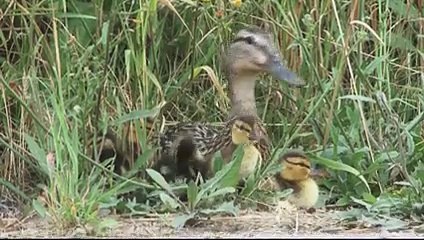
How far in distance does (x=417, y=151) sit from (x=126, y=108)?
1.08 meters

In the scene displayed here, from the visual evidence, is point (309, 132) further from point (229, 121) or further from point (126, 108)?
point (126, 108)

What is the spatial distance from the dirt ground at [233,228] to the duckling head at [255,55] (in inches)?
42.3

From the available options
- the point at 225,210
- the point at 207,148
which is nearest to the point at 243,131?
the point at 207,148

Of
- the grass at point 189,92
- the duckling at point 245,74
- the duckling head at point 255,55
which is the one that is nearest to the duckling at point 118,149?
the grass at point 189,92

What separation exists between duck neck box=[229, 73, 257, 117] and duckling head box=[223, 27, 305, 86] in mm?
29

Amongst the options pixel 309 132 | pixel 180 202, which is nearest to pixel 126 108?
pixel 309 132

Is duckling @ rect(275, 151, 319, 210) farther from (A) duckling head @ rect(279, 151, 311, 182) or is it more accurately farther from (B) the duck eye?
(B) the duck eye

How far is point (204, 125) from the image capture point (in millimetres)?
4555

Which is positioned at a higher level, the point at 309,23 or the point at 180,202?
the point at 309,23

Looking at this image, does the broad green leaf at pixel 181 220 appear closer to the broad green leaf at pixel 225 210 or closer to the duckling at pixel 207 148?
the broad green leaf at pixel 225 210

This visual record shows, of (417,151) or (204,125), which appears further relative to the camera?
(204,125)

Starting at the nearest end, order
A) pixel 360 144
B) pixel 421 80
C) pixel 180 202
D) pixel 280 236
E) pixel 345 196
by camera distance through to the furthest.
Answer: pixel 280 236 → pixel 180 202 → pixel 345 196 → pixel 360 144 → pixel 421 80

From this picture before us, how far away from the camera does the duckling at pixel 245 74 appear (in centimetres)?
438

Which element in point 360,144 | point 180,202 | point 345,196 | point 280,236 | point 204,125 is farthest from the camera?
point 204,125
